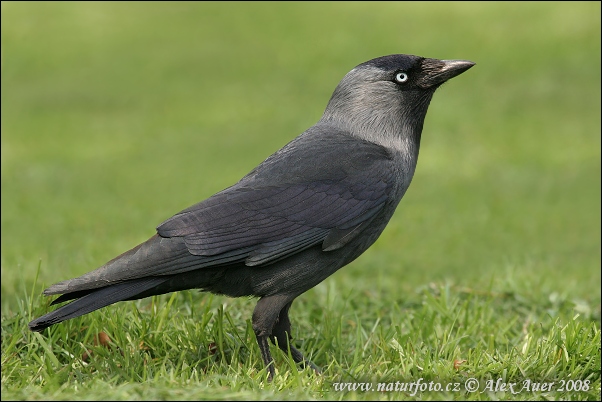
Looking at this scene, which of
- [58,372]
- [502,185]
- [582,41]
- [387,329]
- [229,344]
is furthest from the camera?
[582,41]

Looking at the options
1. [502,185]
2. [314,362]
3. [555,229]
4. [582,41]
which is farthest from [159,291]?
[582,41]

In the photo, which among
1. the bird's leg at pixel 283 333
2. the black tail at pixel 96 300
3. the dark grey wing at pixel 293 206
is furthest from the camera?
the bird's leg at pixel 283 333

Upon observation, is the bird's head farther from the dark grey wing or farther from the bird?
the dark grey wing

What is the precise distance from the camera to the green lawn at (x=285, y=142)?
14.4 feet

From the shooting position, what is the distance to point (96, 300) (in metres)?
4.27

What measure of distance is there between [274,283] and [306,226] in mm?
339

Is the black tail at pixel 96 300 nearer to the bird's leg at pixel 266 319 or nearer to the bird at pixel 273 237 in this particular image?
the bird at pixel 273 237

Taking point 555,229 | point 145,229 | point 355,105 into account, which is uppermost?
point 355,105

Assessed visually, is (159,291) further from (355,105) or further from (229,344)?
(355,105)

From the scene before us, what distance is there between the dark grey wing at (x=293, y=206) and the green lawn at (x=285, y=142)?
0.57 m

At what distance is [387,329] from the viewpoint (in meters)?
5.67

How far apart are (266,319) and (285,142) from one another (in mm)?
7995

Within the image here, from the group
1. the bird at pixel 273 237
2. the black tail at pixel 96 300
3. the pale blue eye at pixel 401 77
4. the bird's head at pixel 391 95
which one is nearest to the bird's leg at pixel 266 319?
the bird at pixel 273 237

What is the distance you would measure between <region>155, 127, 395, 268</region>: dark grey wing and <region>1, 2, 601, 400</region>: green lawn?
57 centimetres
